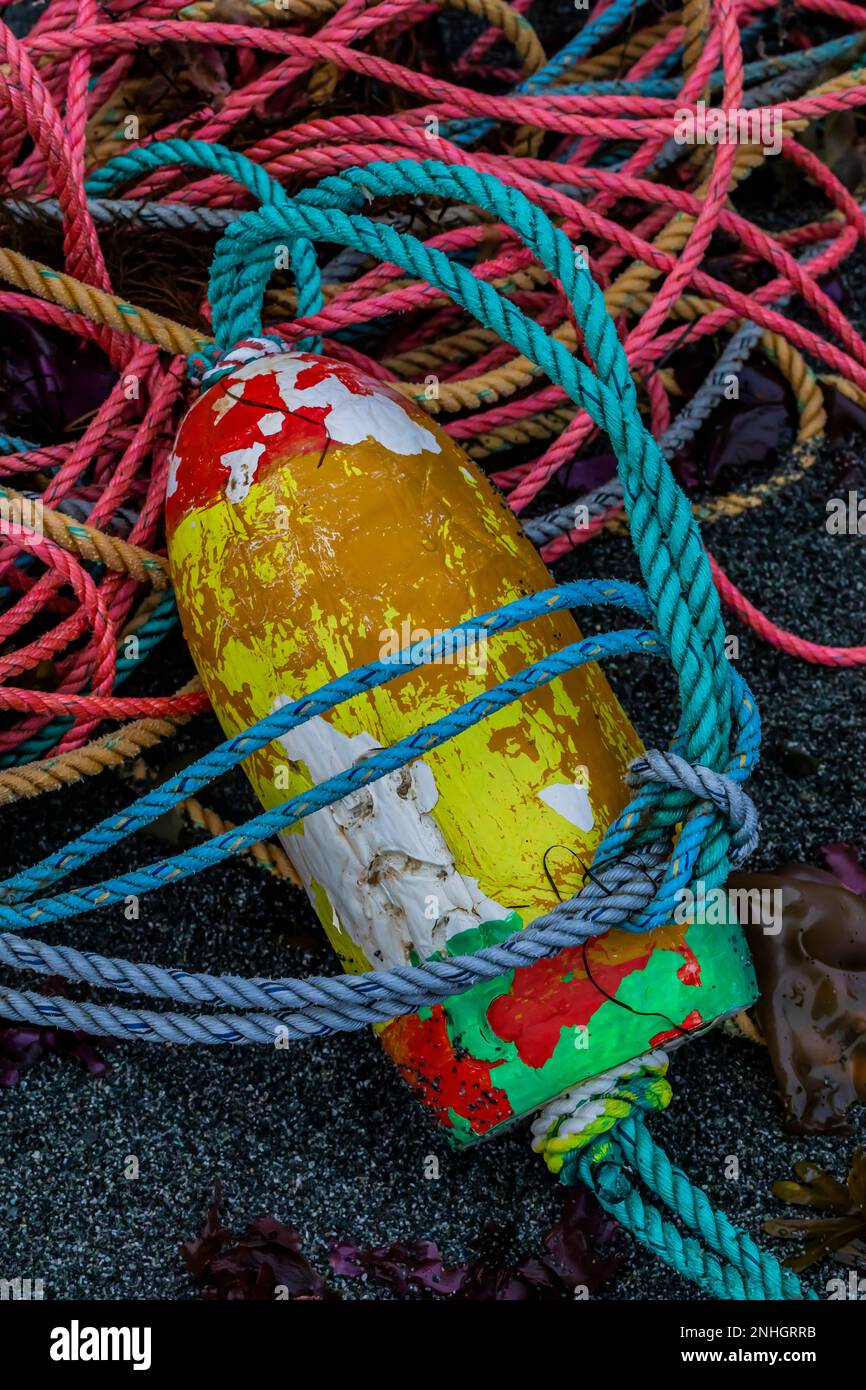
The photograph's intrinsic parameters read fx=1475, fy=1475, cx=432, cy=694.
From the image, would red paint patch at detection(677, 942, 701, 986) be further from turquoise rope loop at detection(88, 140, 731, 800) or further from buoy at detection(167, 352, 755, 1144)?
turquoise rope loop at detection(88, 140, 731, 800)

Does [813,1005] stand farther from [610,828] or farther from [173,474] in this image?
[173,474]

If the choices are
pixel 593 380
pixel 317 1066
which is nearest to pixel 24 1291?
pixel 317 1066

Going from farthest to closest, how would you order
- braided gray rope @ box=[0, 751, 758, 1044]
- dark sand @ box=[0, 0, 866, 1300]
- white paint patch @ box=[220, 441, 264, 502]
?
dark sand @ box=[0, 0, 866, 1300] → white paint patch @ box=[220, 441, 264, 502] → braided gray rope @ box=[0, 751, 758, 1044]

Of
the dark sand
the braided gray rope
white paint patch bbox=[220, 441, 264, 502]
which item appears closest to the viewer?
the braided gray rope

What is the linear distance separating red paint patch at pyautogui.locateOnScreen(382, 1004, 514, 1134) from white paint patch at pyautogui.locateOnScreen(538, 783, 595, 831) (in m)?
0.24

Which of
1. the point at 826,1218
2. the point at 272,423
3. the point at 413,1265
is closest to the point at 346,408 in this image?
the point at 272,423

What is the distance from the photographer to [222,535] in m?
1.55

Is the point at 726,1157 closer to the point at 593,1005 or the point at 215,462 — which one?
the point at 593,1005

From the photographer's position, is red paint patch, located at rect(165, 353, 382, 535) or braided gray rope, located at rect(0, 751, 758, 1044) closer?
braided gray rope, located at rect(0, 751, 758, 1044)

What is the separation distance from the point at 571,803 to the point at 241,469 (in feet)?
1.62

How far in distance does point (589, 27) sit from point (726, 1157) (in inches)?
60.3

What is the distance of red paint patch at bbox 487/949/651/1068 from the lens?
1.47 metres

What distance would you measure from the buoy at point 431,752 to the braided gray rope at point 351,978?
0.05 m

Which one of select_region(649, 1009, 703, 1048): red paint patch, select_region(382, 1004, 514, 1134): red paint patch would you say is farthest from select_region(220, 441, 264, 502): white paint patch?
select_region(649, 1009, 703, 1048): red paint patch
